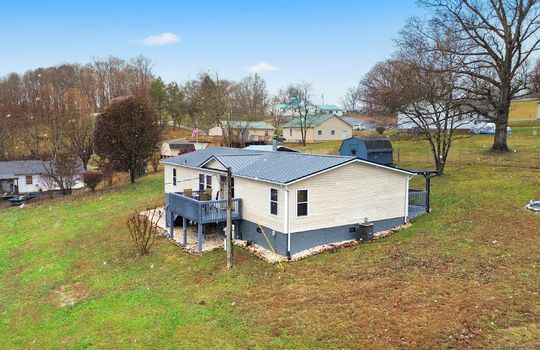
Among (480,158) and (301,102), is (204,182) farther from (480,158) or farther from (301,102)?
(301,102)

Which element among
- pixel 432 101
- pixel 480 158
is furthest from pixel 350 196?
pixel 480 158

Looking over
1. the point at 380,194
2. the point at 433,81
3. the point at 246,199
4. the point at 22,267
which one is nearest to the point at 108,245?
the point at 22,267

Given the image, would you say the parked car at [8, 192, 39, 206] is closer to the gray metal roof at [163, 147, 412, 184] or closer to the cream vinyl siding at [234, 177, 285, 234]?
the gray metal roof at [163, 147, 412, 184]

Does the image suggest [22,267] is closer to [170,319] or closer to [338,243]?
[170,319]

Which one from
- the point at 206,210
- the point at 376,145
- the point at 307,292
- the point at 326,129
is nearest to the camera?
the point at 307,292

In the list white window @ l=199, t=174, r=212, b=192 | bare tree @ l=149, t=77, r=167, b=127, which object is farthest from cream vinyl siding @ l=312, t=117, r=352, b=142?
white window @ l=199, t=174, r=212, b=192
